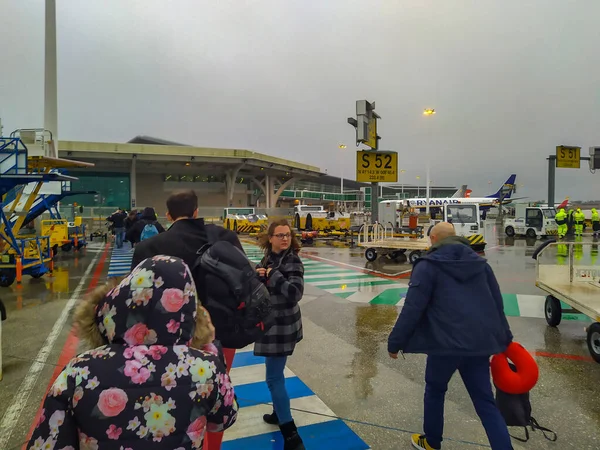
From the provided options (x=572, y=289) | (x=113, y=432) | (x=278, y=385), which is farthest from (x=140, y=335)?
(x=572, y=289)

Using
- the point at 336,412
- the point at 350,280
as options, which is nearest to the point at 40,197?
the point at 350,280

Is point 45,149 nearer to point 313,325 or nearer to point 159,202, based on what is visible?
point 313,325

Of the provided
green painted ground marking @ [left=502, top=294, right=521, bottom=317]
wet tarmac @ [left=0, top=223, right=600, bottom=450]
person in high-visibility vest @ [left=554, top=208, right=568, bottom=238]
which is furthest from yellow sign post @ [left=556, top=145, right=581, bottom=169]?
green painted ground marking @ [left=502, top=294, right=521, bottom=317]

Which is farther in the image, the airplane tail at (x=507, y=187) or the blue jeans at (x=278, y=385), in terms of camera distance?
the airplane tail at (x=507, y=187)

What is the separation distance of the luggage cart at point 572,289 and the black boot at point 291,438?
4132 mm

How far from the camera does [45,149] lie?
589 inches

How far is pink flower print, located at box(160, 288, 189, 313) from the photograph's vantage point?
59.0 inches

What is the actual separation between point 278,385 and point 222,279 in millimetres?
1246

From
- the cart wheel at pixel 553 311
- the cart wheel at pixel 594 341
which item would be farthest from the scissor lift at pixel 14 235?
the cart wheel at pixel 594 341

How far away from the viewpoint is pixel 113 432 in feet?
4.60

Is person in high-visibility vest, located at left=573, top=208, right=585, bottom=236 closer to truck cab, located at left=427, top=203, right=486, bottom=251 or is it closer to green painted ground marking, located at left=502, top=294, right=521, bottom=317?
truck cab, located at left=427, top=203, right=486, bottom=251

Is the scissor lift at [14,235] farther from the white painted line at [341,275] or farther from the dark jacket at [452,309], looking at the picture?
the dark jacket at [452,309]

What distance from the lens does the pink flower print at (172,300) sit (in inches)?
59.0

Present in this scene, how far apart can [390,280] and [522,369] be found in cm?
828
